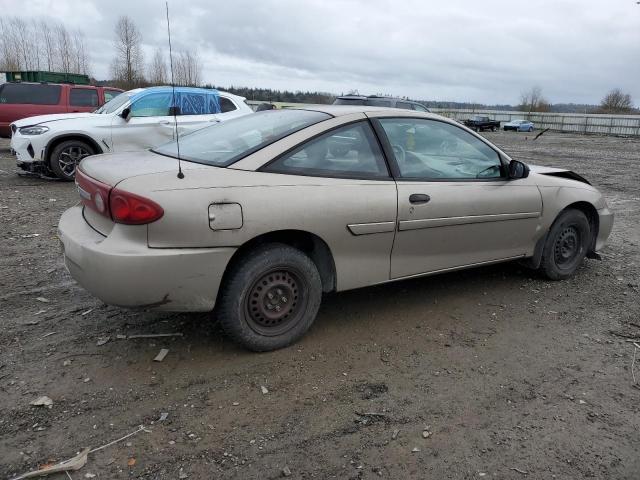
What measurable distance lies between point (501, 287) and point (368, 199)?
6.39ft

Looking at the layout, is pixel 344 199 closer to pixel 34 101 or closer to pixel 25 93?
pixel 34 101

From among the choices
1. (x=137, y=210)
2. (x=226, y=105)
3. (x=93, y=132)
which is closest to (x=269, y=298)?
(x=137, y=210)

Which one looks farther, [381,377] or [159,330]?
[159,330]

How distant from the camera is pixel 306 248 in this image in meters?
3.44

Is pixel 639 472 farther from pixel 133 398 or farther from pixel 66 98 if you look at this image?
pixel 66 98

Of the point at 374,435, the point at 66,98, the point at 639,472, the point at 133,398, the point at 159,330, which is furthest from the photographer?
the point at 66,98

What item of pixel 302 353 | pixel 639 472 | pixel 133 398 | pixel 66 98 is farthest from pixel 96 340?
pixel 66 98

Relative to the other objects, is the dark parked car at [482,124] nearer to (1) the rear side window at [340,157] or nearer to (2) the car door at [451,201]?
(2) the car door at [451,201]

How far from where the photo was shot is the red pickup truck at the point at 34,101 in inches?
520

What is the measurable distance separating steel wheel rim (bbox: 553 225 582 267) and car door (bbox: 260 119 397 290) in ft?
6.74

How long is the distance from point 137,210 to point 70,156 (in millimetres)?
7288

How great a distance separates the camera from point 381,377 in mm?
3096

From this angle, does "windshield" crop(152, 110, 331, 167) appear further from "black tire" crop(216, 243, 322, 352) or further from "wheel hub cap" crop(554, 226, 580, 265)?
"wheel hub cap" crop(554, 226, 580, 265)

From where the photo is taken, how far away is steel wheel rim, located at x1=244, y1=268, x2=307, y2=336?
3.18m
